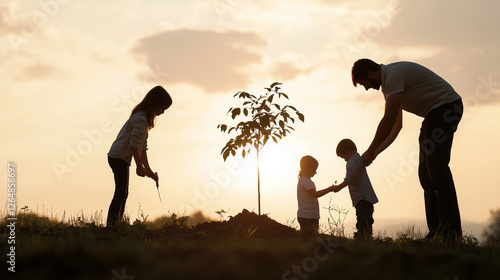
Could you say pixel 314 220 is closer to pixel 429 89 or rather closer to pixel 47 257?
pixel 429 89

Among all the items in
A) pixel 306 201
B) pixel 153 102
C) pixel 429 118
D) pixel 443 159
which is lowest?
pixel 306 201

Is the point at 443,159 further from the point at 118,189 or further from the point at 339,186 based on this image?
the point at 118,189

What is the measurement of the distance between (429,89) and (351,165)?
1.69 m

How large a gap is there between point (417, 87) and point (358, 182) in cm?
180

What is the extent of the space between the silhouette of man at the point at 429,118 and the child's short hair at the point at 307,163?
1.91 m

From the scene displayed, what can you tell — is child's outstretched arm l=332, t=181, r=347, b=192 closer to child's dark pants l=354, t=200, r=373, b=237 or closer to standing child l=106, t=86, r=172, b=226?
child's dark pants l=354, t=200, r=373, b=237

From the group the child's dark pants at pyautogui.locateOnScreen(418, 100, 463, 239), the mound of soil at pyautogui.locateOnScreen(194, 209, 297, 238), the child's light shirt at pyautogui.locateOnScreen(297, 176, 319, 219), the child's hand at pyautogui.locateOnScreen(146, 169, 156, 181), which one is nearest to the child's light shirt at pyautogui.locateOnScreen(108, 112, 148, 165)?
the child's hand at pyautogui.locateOnScreen(146, 169, 156, 181)

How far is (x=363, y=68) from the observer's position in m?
6.41

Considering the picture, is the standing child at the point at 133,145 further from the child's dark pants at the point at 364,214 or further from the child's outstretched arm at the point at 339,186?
the child's dark pants at the point at 364,214

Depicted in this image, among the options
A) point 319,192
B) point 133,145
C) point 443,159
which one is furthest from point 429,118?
point 133,145

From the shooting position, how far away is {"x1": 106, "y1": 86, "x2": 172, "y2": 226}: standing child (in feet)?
21.4

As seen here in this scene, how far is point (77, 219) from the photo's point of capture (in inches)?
264

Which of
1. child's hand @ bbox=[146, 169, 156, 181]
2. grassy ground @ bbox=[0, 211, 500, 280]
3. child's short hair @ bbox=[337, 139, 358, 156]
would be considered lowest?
grassy ground @ bbox=[0, 211, 500, 280]

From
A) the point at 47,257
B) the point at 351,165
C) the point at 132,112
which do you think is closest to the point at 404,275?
the point at 47,257
